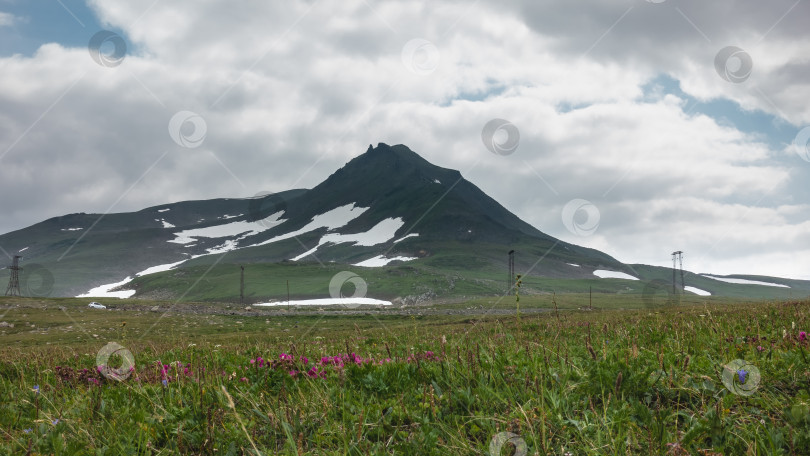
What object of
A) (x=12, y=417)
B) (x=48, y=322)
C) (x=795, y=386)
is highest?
(x=795, y=386)

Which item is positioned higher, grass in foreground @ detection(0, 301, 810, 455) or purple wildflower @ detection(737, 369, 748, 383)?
purple wildflower @ detection(737, 369, 748, 383)

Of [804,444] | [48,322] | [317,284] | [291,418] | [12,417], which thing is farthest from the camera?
[317,284]

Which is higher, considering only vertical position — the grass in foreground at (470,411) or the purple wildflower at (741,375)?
the purple wildflower at (741,375)

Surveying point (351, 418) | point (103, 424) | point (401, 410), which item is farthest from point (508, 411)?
point (103, 424)

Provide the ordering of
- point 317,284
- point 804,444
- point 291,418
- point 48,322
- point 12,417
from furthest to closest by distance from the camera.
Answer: point 317,284 → point 48,322 → point 12,417 → point 291,418 → point 804,444

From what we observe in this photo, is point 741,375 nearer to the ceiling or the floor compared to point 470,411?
nearer to the ceiling

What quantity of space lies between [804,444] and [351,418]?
3.27 m

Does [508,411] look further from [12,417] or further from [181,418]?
[12,417]

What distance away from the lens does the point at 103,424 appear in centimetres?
472

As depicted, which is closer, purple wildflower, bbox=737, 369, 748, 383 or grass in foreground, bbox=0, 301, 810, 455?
grass in foreground, bbox=0, 301, 810, 455

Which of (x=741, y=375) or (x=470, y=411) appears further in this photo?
(x=470, y=411)

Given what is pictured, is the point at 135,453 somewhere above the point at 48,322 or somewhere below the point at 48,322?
above

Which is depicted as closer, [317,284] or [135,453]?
[135,453]

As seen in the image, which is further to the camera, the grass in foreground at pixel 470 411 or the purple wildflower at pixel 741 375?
the purple wildflower at pixel 741 375
